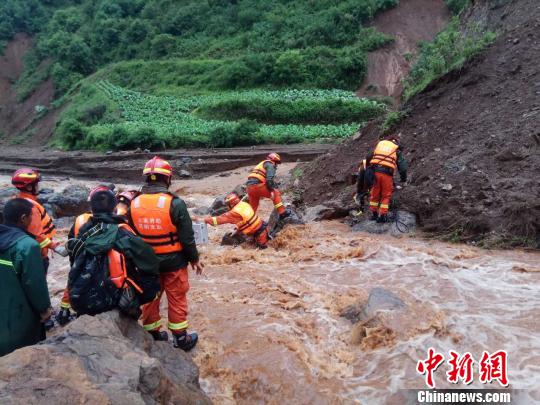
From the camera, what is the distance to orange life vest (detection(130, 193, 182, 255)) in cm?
443

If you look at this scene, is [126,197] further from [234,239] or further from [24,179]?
A: [234,239]

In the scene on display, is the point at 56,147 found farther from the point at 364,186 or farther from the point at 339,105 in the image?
the point at 364,186

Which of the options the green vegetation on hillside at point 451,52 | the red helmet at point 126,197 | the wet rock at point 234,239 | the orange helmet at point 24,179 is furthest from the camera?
the green vegetation on hillside at point 451,52

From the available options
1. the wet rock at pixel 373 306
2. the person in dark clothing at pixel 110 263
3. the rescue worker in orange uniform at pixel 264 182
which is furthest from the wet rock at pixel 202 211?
the person in dark clothing at pixel 110 263

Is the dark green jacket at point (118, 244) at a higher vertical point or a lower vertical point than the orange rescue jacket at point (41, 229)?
higher

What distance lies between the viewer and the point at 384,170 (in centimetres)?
857

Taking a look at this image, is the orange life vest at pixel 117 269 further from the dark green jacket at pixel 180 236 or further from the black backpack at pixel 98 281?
the dark green jacket at pixel 180 236

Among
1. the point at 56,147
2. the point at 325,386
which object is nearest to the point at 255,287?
the point at 325,386

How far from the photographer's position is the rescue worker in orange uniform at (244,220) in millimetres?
8103

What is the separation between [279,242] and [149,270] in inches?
197

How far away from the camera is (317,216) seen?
1017 centimetres

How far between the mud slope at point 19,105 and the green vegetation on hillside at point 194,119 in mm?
3403

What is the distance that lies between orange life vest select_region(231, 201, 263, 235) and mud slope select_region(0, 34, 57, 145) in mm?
30751

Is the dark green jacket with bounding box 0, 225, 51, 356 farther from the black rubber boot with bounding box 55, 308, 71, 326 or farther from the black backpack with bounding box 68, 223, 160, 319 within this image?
the black rubber boot with bounding box 55, 308, 71, 326
